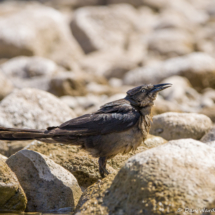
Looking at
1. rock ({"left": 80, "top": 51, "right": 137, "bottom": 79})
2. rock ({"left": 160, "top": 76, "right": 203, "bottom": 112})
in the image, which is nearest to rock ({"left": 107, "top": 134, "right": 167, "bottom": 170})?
rock ({"left": 160, "top": 76, "right": 203, "bottom": 112})

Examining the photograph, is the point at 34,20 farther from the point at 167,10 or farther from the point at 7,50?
the point at 167,10

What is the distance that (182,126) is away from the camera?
6.75 meters

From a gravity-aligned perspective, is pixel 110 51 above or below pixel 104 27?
below

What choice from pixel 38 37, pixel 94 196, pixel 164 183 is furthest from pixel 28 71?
pixel 164 183

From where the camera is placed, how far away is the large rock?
3652 mm

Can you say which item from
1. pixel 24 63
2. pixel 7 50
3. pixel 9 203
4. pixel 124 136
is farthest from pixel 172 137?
pixel 7 50

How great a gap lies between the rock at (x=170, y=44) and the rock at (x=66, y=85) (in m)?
8.07

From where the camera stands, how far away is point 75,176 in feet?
18.4

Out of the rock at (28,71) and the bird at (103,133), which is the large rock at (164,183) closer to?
the bird at (103,133)

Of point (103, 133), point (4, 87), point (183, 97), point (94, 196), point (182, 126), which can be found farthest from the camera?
point (183, 97)

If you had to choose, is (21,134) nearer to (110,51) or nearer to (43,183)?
(43,183)

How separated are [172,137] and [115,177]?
2.93 metres

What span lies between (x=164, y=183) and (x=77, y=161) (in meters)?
2.19

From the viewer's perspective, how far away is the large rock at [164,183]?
12.0ft
